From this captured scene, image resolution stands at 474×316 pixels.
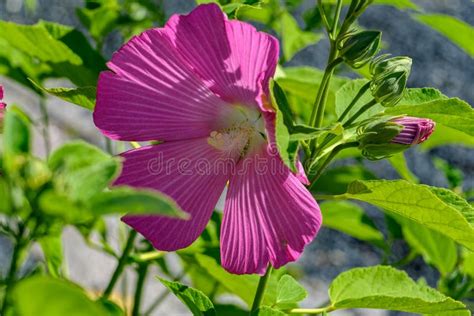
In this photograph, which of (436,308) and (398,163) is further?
(398,163)

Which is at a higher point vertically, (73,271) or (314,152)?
(314,152)

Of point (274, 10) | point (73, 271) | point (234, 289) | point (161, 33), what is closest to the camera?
point (161, 33)

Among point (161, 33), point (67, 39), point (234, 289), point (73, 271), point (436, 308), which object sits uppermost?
point (161, 33)

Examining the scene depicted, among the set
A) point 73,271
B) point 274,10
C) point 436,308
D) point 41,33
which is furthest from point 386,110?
point 73,271

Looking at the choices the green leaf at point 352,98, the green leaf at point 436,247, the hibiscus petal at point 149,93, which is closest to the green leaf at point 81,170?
the hibiscus petal at point 149,93

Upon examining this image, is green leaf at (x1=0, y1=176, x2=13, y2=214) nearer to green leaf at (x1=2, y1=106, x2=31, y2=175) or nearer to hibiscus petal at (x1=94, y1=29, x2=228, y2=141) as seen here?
green leaf at (x1=2, y1=106, x2=31, y2=175)

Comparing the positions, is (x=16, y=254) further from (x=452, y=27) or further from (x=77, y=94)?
(x=452, y=27)

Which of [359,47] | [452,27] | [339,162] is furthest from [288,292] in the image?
[339,162]

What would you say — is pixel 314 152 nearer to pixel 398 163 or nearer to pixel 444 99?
pixel 444 99

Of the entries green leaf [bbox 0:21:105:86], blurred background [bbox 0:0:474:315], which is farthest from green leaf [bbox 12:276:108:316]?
blurred background [bbox 0:0:474:315]
